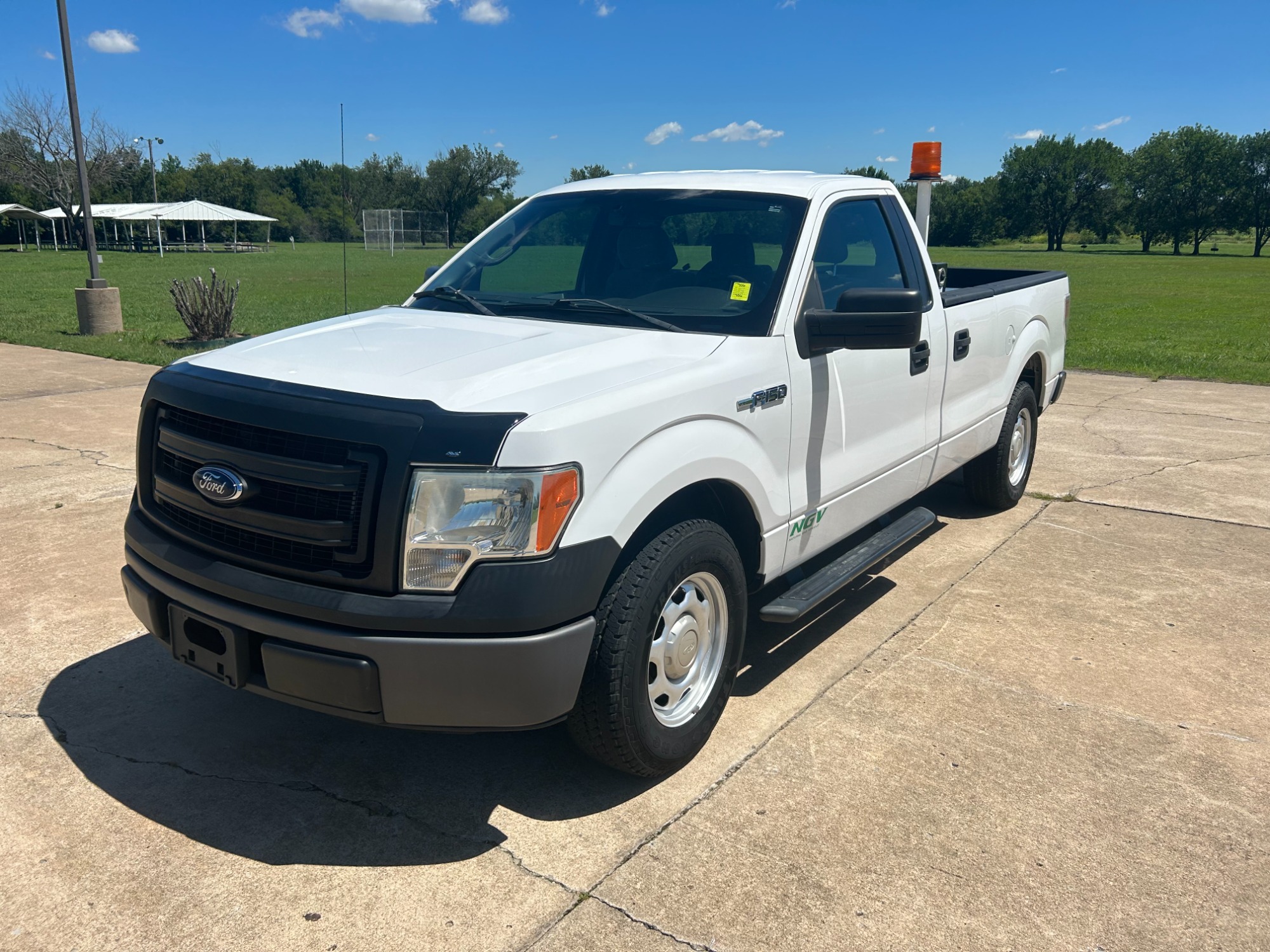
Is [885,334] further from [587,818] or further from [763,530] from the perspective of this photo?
[587,818]

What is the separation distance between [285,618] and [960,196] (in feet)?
365

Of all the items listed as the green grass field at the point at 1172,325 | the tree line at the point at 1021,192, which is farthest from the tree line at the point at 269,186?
the green grass field at the point at 1172,325

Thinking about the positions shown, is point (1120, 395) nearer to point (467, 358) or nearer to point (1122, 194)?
point (467, 358)

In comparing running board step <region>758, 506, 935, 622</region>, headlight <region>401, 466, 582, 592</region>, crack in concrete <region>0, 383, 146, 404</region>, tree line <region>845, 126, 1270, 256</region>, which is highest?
tree line <region>845, 126, 1270, 256</region>

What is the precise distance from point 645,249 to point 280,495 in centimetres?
197

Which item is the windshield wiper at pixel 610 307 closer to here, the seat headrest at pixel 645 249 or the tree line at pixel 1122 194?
the seat headrest at pixel 645 249

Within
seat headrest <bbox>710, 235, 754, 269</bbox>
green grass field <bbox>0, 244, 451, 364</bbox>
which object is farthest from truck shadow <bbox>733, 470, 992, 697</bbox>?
green grass field <bbox>0, 244, 451, 364</bbox>

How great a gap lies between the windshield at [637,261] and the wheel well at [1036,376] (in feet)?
10.1

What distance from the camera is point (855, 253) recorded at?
447cm

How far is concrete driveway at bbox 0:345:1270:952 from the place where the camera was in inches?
103

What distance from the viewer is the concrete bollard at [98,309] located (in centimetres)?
1512

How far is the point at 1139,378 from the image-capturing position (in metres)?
12.4

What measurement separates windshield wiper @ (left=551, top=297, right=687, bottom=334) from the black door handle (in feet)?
4.53

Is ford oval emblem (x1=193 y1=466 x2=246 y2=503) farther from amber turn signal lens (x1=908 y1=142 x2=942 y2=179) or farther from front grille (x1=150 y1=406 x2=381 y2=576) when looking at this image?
amber turn signal lens (x1=908 y1=142 x2=942 y2=179)
